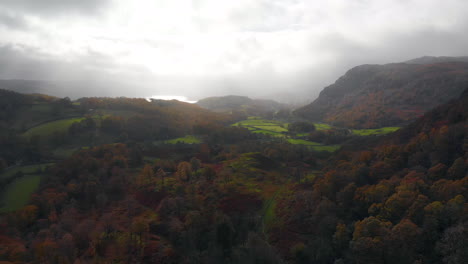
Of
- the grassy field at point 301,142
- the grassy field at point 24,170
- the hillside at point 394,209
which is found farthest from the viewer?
the grassy field at point 301,142

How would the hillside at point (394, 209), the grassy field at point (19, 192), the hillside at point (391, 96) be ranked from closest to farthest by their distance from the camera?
the hillside at point (394, 209)
the grassy field at point (19, 192)
the hillside at point (391, 96)

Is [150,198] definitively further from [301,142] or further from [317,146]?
[301,142]

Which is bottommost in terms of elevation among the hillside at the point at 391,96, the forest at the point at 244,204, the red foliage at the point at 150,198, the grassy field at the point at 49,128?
the red foliage at the point at 150,198

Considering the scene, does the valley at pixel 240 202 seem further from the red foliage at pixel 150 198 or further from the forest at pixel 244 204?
the red foliage at pixel 150 198

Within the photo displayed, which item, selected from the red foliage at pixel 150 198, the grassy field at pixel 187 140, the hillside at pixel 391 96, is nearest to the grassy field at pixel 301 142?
the grassy field at pixel 187 140

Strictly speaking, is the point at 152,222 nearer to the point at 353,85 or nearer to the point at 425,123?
the point at 425,123

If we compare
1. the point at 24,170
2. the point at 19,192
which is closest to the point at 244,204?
the point at 19,192
